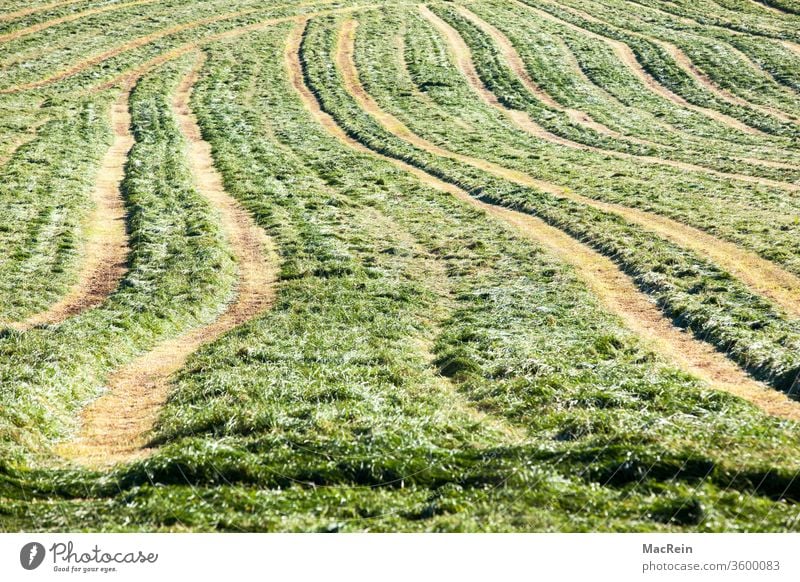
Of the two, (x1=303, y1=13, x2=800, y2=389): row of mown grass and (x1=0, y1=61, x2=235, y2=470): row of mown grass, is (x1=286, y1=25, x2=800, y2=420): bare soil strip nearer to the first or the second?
(x1=303, y1=13, x2=800, y2=389): row of mown grass

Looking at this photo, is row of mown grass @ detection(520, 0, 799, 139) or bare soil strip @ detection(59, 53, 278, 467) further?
row of mown grass @ detection(520, 0, 799, 139)

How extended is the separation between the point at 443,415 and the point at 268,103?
164 feet

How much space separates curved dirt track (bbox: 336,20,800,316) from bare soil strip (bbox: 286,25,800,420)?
3.01m

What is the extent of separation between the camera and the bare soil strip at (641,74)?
5397 cm

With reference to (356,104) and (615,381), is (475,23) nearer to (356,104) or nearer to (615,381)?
(356,104)

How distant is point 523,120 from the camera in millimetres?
57281

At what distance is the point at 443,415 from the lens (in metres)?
14.3

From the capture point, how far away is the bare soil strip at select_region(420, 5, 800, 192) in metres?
39.8

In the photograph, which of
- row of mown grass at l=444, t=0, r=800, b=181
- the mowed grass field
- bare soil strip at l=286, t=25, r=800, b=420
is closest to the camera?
the mowed grass field

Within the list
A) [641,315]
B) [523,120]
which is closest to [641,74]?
[523,120]

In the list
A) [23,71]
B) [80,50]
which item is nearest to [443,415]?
[23,71]
